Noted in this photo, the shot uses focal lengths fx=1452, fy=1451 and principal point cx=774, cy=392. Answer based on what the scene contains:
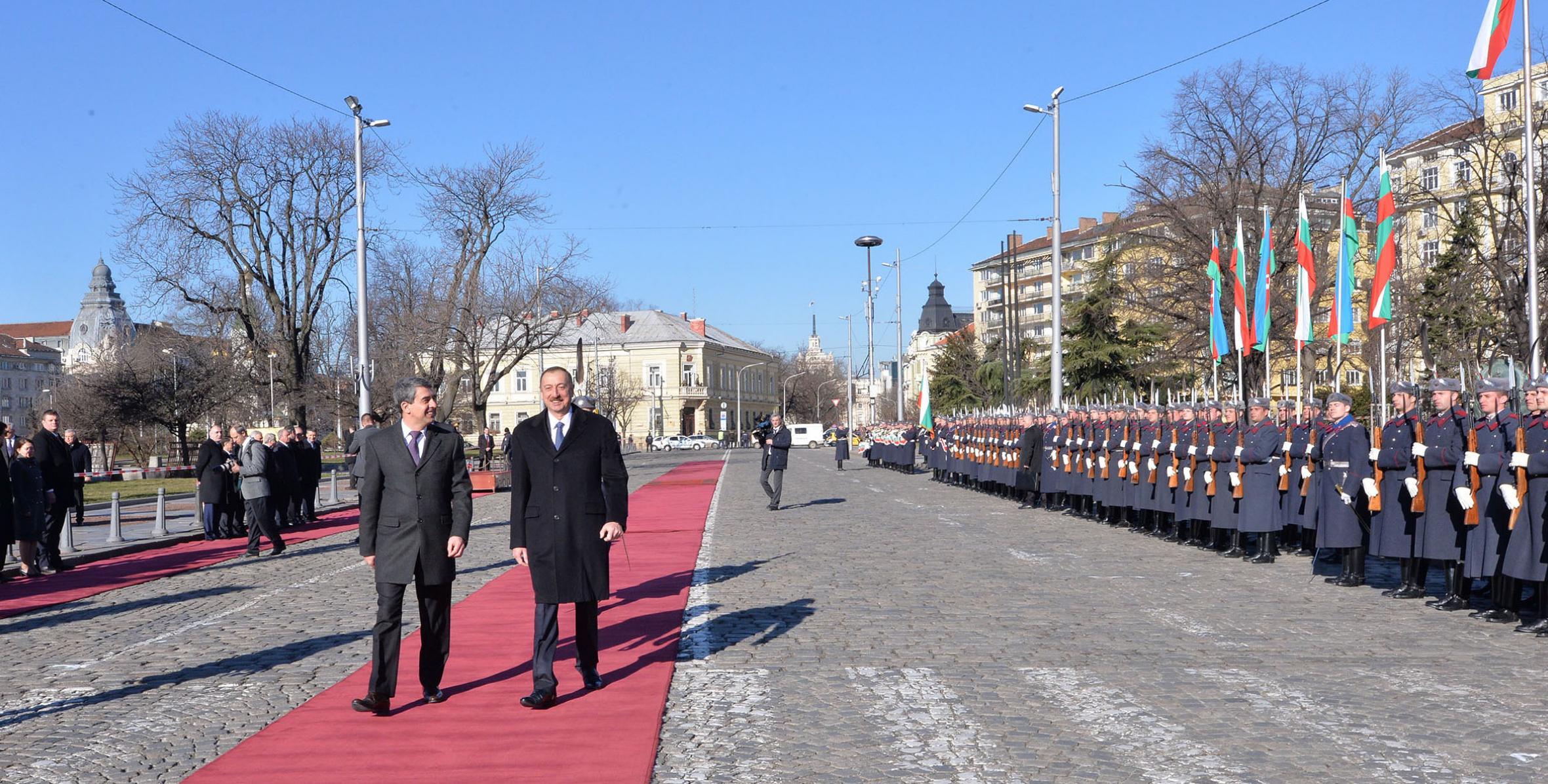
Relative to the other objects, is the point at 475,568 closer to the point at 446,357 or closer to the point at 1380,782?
the point at 1380,782

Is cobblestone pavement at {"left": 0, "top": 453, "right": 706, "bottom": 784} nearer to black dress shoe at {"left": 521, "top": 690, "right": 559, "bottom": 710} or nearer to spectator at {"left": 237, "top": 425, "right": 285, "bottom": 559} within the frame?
black dress shoe at {"left": 521, "top": 690, "right": 559, "bottom": 710}

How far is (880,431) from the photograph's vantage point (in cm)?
5384

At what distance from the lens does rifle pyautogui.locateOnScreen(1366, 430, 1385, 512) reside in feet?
40.2

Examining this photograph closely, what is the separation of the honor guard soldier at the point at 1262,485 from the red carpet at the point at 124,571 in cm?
950

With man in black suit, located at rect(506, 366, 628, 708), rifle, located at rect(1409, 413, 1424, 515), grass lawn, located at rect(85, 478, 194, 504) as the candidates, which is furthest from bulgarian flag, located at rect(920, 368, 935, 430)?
man in black suit, located at rect(506, 366, 628, 708)

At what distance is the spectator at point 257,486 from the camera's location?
56.2 ft

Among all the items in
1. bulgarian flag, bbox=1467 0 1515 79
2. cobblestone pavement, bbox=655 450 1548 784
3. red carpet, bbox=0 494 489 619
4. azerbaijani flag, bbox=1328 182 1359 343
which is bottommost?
red carpet, bbox=0 494 489 619

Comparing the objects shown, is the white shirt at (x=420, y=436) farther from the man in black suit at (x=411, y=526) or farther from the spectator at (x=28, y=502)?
the spectator at (x=28, y=502)

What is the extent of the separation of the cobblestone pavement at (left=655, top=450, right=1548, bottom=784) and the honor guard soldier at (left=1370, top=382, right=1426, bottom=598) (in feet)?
1.28

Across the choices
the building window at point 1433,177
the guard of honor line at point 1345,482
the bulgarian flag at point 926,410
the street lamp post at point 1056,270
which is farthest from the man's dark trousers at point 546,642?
the building window at point 1433,177

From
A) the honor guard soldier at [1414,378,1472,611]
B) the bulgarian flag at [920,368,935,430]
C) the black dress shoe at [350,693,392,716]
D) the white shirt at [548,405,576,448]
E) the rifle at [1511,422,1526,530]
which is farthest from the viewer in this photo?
the bulgarian flag at [920,368,935,430]

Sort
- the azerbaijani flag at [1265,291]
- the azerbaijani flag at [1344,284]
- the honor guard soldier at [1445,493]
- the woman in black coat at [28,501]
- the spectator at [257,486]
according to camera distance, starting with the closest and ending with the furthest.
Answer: the honor guard soldier at [1445,493] < the woman in black coat at [28,501] < the spectator at [257,486] < the azerbaijani flag at [1344,284] < the azerbaijani flag at [1265,291]

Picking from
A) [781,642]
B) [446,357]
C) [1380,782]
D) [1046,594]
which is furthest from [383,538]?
[446,357]

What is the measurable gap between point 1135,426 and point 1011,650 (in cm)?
1156
